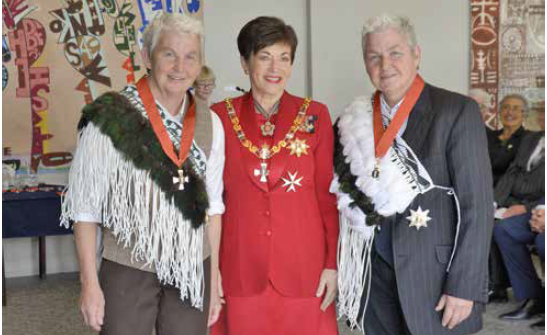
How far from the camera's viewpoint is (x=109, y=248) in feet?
6.47

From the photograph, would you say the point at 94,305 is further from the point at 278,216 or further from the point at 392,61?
the point at 392,61

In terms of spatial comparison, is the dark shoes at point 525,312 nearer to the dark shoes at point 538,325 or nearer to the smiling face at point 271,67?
the dark shoes at point 538,325

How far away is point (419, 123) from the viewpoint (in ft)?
6.95

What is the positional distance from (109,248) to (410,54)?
1.19 meters

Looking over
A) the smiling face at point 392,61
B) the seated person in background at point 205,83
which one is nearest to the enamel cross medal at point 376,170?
the smiling face at point 392,61

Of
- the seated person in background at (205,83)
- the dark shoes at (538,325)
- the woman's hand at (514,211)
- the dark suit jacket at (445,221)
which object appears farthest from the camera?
the seated person in background at (205,83)

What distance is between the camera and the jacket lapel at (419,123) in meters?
2.10

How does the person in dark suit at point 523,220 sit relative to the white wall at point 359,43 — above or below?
below

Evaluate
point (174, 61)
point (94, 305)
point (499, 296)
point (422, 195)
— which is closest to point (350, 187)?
point (422, 195)

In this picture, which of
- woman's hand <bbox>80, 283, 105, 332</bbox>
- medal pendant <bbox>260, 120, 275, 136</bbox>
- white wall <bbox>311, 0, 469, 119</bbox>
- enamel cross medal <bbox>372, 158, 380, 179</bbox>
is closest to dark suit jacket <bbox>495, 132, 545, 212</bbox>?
white wall <bbox>311, 0, 469, 119</bbox>

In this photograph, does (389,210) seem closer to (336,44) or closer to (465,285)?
(465,285)

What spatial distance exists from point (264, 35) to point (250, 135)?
0.36m

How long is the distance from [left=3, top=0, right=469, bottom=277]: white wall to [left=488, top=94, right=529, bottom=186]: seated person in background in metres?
1.57

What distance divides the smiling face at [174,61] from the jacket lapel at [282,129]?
1.37 ft
